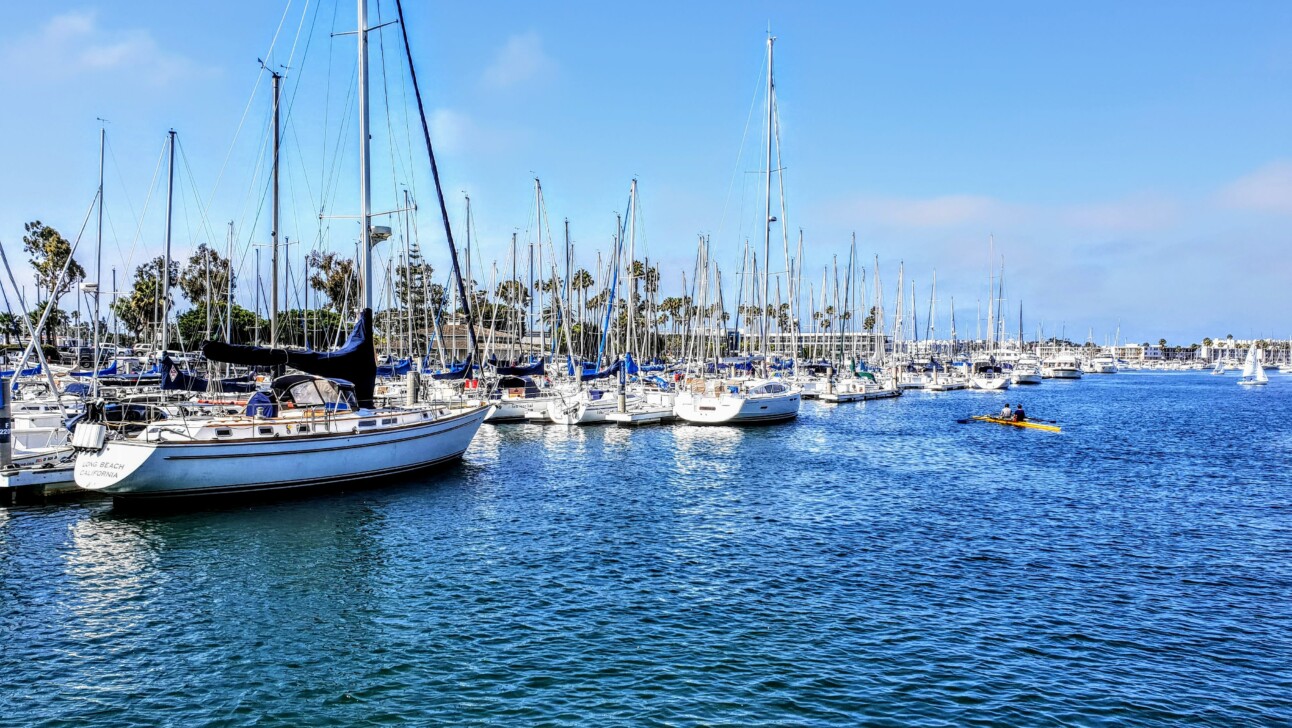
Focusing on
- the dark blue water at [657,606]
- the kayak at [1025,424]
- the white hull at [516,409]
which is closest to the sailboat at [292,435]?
the dark blue water at [657,606]

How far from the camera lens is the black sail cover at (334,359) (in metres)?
25.1

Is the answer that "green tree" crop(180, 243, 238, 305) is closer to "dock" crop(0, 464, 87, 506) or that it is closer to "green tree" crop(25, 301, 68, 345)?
"green tree" crop(25, 301, 68, 345)

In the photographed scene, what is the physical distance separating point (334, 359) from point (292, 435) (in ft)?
13.2

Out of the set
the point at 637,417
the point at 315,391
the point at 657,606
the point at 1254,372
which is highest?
the point at 315,391

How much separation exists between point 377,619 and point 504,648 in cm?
289

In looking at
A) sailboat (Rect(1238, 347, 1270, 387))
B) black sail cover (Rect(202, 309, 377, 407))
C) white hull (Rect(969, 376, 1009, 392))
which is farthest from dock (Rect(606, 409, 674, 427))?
sailboat (Rect(1238, 347, 1270, 387))

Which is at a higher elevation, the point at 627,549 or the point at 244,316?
the point at 244,316

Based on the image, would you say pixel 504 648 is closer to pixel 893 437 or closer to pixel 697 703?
pixel 697 703

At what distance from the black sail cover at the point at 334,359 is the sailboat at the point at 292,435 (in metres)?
0.04

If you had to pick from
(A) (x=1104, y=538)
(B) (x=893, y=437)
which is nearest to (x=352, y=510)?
(A) (x=1104, y=538)

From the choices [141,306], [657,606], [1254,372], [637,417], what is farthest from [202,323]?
[1254,372]

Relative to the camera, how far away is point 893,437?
47.5 m

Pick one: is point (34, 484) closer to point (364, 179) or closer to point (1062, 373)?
point (364, 179)

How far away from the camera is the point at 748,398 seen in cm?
5028
